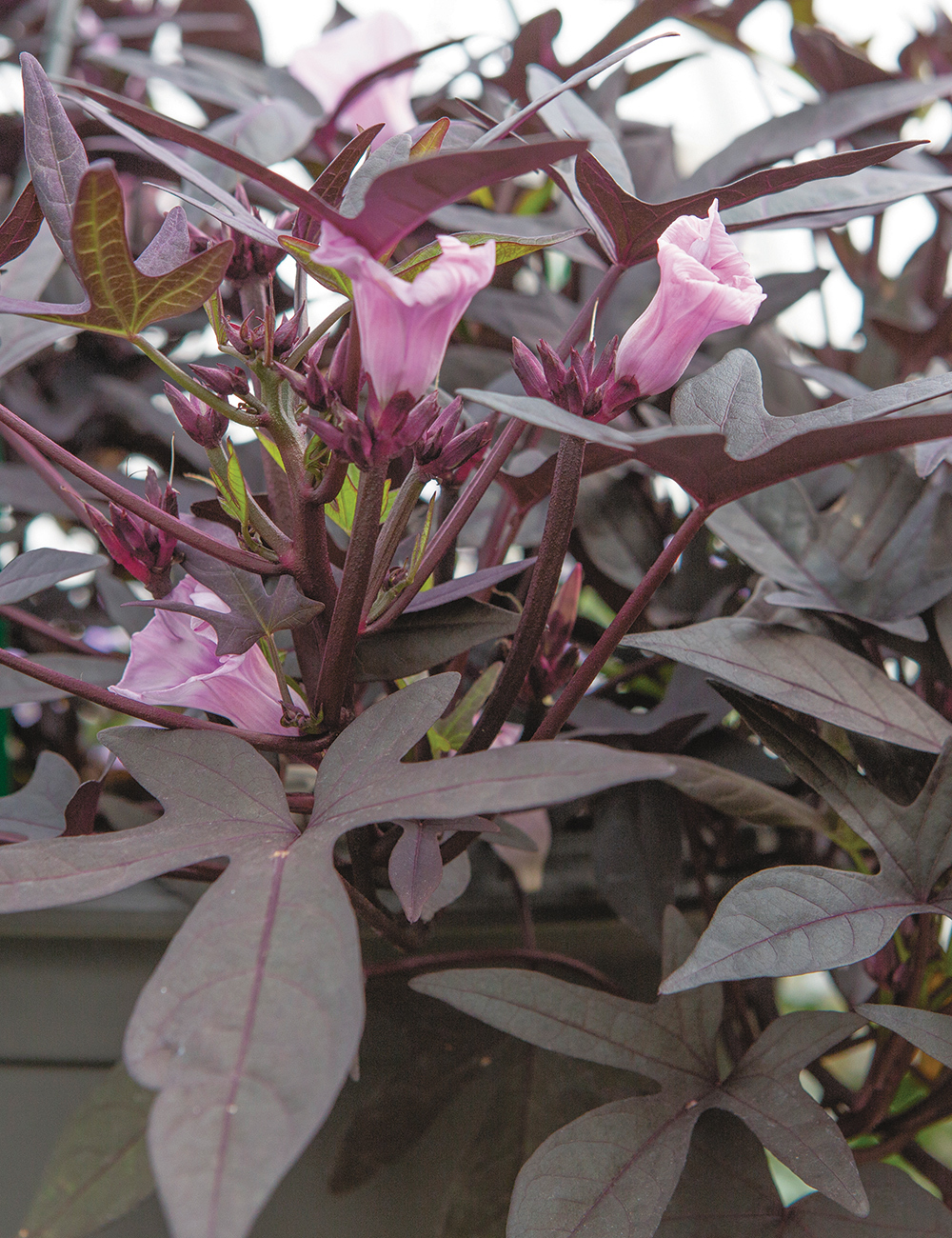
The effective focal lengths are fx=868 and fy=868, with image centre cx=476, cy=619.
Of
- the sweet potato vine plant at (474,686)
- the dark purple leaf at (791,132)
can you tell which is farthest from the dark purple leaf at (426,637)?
the dark purple leaf at (791,132)

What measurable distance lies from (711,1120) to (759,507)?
0.25 m

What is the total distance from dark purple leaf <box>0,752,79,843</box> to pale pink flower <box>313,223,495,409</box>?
21cm

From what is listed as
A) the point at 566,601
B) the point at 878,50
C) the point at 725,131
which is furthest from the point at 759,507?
the point at 725,131

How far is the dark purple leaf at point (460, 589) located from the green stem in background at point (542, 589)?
18mm

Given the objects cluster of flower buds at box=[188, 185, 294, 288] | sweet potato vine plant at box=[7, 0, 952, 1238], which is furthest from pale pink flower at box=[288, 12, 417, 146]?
cluster of flower buds at box=[188, 185, 294, 288]

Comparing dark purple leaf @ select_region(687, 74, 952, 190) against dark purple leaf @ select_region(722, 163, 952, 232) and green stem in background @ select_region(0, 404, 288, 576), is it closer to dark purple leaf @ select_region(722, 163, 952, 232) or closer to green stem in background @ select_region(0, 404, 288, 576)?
dark purple leaf @ select_region(722, 163, 952, 232)

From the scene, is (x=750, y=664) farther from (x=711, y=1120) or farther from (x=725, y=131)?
(x=725, y=131)

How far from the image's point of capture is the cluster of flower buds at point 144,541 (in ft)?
0.93

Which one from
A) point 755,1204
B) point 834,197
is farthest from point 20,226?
point 755,1204

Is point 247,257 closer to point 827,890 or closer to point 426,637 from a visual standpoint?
point 426,637

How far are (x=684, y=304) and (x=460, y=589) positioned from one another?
0.37 ft

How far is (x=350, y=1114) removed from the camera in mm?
376

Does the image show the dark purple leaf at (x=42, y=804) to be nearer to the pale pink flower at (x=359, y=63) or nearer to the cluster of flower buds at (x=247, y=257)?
the cluster of flower buds at (x=247, y=257)

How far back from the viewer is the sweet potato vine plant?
0.65 feet
